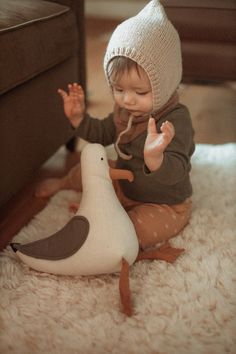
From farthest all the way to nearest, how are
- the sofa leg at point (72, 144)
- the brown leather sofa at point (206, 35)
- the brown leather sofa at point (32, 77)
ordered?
the brown leather sofa at point (206, 35), the sofa leg at point (72, 144), the brown leather sofa at point (32, 77)

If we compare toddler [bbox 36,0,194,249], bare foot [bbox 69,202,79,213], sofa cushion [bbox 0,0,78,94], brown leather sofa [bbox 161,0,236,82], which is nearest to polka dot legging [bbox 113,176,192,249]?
toddler [bbox 36,0,194,249]

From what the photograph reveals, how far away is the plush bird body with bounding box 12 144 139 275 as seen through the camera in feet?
2.28

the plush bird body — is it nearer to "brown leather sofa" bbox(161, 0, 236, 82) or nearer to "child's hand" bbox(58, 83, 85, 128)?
"child's hand" bbox(58, 83, 85, 128)

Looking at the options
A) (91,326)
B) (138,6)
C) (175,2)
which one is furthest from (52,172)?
(138,6)

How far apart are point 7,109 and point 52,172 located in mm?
351

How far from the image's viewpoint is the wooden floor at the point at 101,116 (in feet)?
3.14

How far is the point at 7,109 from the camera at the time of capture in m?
0.84

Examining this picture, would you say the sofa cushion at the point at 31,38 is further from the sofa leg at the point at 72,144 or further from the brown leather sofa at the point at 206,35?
the brown leather sofa at the point at 206,35

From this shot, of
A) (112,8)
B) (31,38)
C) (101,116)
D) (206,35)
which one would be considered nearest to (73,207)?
(31,38)

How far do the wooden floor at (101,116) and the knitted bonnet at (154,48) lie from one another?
0.14m

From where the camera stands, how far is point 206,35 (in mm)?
1438

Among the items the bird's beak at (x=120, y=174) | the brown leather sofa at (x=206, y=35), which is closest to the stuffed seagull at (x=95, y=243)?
the bird's beak at (x=120, y=174)

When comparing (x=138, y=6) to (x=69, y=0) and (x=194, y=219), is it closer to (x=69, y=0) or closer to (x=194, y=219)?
(x=69, y=0)

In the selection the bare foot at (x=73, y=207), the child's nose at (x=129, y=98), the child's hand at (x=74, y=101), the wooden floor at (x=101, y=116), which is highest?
the child's nose at (x=129, y=98)
